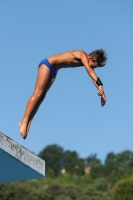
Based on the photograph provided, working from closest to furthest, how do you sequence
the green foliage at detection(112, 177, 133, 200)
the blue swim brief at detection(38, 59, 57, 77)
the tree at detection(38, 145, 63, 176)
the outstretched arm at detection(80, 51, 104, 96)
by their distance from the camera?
the outstretched arm at detection(80, 51, 104, 96) < the blue swim brief at detection(38, 59, 57, 77) < the green foliage at detection(112, 177, 133, 200) < the tree at detection(38, 145, 63, 176)

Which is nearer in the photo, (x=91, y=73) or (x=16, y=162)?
(x=16, y=162)

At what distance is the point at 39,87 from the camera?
9.78 m

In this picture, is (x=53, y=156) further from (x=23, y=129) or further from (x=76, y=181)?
(x=23, y=129)

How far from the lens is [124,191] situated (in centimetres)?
2606

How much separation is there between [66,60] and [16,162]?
1843 millimetres

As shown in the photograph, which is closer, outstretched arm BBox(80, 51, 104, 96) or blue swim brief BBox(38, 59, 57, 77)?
outstretched arm BBox(80, 51, 104, 96)

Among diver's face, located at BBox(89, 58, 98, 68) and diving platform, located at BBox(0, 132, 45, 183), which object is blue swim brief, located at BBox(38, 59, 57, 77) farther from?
diving platform, located at BBox(0, 132, 45, 183)

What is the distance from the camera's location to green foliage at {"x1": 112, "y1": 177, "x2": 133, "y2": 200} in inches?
1017

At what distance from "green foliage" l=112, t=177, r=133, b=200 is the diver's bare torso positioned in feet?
54.2

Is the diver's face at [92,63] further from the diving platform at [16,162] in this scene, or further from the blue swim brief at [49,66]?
the diving platform at [16,162]

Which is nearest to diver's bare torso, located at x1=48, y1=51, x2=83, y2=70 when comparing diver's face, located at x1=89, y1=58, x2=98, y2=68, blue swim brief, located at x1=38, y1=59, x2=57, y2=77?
blue swim brief, located at x1=38, y1=59, x2=57, y2=77

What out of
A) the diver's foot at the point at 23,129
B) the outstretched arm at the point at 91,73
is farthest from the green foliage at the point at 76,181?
the outstretched arm at the point at 91,73

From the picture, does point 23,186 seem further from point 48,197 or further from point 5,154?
point 5,154

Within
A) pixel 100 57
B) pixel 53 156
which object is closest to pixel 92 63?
pixel 100 57
